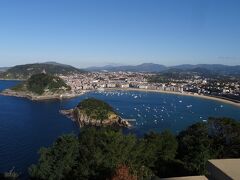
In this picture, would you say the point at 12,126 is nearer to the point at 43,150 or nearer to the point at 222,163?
the point at 43,150

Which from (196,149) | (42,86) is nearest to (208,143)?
(196,149)

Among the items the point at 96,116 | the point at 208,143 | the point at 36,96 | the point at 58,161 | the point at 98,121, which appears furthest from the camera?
the point at 36,96

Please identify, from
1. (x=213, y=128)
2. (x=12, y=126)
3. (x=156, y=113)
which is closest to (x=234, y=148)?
(x=213, y=128)

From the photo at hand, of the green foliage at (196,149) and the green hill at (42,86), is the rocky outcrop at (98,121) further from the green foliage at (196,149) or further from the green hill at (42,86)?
the green hill at (42,86)

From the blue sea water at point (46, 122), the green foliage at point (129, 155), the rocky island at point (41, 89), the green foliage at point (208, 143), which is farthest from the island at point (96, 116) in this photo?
the rocky island at point (41, 89)

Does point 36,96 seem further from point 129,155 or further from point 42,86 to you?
point 129,155

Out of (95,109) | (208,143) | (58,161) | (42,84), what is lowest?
(42,84)

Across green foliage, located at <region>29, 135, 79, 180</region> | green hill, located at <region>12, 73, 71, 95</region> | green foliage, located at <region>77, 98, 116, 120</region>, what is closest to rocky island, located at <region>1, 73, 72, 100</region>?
green hill, located at <region>12, 73, 71, 95</region>

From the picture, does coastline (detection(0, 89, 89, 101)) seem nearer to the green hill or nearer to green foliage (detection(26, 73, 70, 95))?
the green hill
